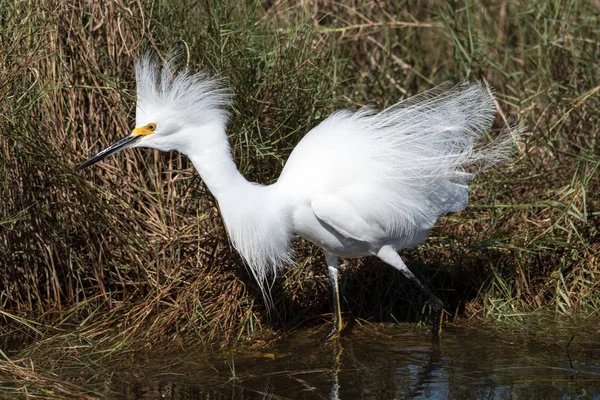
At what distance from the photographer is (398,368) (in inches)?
145

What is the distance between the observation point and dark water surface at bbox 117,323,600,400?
3363 mm

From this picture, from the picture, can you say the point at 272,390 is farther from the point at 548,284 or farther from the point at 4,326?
the point at 548,284

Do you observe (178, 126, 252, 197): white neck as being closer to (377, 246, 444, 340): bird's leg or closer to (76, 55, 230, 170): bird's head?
(76, 55, 230, 170): bird's head

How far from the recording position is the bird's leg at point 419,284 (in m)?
3.96

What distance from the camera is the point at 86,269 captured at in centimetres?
428

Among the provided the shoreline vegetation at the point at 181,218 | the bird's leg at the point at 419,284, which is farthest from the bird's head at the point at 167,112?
the bird's leg at the point at 419,284

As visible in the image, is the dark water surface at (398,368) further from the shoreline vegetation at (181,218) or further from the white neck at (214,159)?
the white neck at (214,159)

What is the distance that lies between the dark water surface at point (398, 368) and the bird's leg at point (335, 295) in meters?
0.06

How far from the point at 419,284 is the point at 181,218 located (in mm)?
1251

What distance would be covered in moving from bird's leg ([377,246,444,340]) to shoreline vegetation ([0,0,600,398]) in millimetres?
214

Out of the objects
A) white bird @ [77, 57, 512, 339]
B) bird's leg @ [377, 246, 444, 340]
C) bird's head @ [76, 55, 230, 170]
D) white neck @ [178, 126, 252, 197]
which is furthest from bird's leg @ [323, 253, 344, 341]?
bird's head @ [76, 55, 230, 170]

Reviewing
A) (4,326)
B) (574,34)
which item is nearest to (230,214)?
(4,326)

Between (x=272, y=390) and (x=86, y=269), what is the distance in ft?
4.46

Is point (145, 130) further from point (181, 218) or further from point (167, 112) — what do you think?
point (181, 218)
